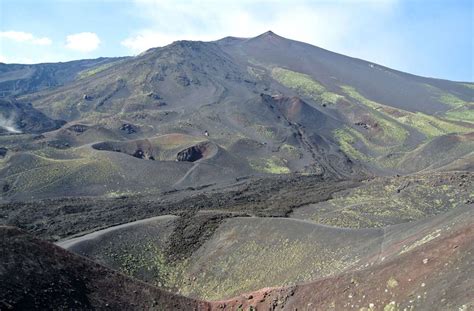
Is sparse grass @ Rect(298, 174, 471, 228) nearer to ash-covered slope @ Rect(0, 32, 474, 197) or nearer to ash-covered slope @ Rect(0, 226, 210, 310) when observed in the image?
ash-covered slope @ Rect(0, 32, 474, 197)

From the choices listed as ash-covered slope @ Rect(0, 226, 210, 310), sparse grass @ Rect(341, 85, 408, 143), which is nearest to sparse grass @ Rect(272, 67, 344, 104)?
→ sparse grass @ Rect(341, 85, 408, 143)

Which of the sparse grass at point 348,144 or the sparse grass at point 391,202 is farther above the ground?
the sparse grass at point 348,144

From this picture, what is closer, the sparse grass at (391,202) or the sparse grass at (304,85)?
the sparse grass at (391,202)

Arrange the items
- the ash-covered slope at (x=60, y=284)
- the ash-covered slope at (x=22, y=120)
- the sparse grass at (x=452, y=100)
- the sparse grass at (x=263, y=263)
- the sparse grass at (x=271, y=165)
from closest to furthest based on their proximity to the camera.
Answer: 1. the ash-covered slope at (x=60, y=284)
2. the sparse grass at (x=263, y=263)
3. the sparse grass at (x=271, y=165)
4. the ash-covered slope at (x=22, y=120)
5. the sparse grass at (x=452, y=100)

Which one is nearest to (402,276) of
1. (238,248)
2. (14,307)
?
(14,307)

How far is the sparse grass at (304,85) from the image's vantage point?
425 ft

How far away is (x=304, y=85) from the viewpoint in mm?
138125

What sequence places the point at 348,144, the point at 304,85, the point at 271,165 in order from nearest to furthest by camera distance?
the point at 271,165 → the point at 348,144 → the point at 304,85

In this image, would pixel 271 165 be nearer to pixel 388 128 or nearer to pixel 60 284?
pixel 388 128

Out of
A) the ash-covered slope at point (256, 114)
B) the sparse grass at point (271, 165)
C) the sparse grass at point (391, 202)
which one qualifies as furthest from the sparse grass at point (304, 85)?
the sparse grass at point (391, 202)

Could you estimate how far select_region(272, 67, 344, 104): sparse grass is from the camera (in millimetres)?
129625

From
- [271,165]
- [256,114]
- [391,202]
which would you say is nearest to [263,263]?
[391,202]

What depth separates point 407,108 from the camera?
134625 mm

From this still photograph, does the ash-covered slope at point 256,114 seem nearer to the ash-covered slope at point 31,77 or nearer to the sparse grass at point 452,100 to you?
the sparse grass at point 452,100
